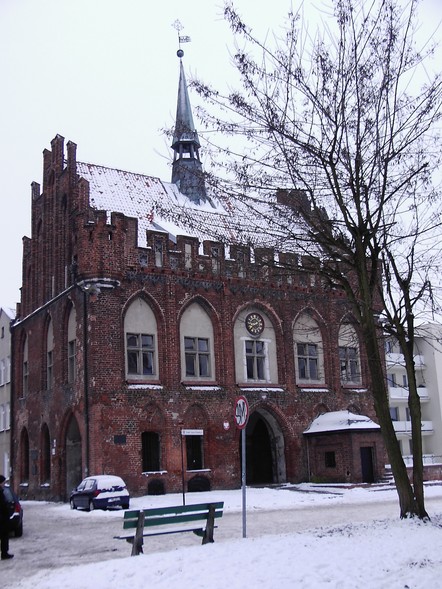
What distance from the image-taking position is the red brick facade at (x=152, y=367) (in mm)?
28438

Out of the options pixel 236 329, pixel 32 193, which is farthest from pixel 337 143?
pixel 32 193

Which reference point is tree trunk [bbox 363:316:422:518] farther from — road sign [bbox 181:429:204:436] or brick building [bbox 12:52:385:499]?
road sign [bbox 181:429:204:436]

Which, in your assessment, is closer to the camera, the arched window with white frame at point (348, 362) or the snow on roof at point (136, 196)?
the snow on roof at point (136, 196)

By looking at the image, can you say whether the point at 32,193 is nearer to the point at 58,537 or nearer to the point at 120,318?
the point at 120,318

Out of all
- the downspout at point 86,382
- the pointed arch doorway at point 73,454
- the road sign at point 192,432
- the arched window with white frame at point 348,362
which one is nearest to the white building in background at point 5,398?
the pointed arch doorway at point 73,454

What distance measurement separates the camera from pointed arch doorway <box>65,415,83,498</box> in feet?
100

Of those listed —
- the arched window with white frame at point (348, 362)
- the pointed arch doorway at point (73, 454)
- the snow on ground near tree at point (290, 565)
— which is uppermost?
the arched window with white frame at point (348, 362)

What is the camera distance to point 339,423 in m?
31.4

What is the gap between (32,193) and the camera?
3700cm

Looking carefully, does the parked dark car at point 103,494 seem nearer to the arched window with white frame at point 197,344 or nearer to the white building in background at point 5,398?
the arched window with white frame at point 197,344

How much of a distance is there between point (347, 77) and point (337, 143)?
122 centimetres

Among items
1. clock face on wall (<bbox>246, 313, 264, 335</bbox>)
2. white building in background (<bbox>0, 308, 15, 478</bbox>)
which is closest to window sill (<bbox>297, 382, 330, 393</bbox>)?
clock face on wall (<bbox>246, 313, 264, 335</bbox>)

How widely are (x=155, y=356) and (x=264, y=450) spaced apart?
300 inches

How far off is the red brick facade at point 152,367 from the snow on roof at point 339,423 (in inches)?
17.8
